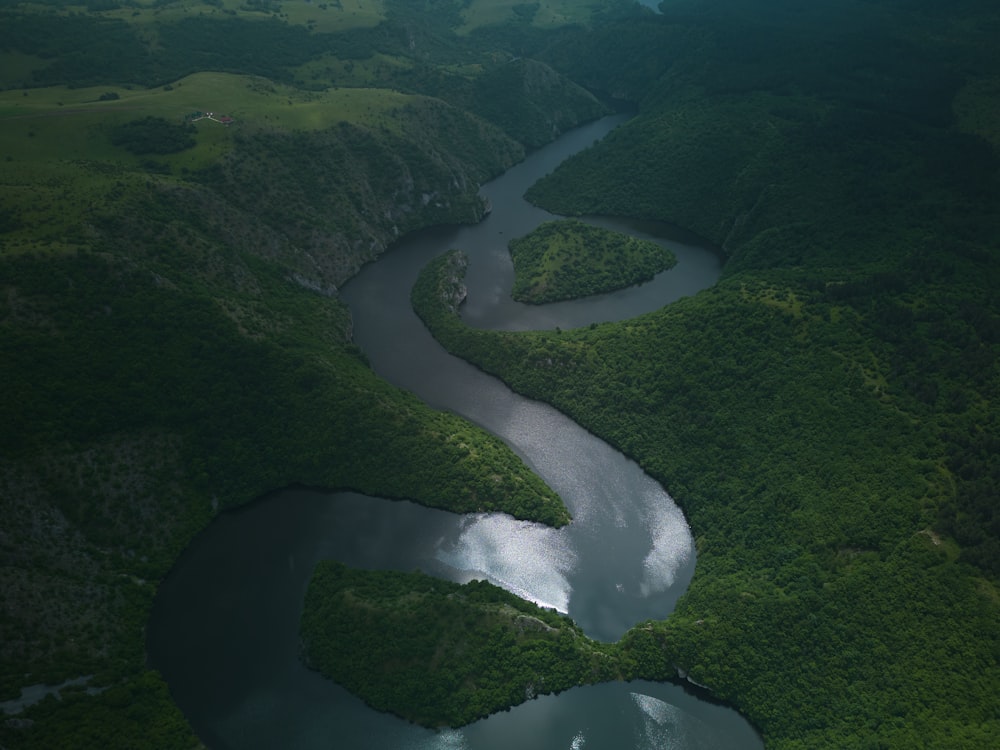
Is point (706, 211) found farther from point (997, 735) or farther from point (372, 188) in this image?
point (997, 735)

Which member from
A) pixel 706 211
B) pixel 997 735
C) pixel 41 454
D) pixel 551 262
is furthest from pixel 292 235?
pixel 997 735

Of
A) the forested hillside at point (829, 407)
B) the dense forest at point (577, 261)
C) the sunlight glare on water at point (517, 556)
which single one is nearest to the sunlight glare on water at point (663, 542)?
the forested hillside at point (829, 407)

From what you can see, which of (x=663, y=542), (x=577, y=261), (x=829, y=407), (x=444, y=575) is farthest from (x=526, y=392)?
(x=829, y=407)

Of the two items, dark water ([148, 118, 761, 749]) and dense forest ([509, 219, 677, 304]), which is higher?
dense forest ([509, 219, 677, 304])

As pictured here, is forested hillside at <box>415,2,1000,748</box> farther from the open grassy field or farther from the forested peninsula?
the open grassy field

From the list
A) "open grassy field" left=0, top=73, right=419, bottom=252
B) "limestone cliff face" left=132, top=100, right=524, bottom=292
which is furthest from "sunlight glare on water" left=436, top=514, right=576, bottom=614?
"open grassy field" left=0, top=73, right=419, bottom=252
